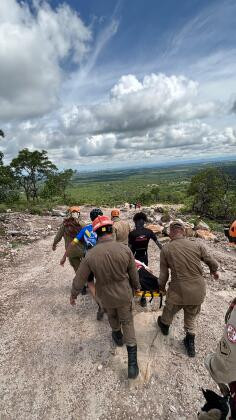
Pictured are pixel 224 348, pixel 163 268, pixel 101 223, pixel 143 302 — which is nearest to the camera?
pixel 224 348

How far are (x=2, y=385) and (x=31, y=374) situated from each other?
44 centimetres

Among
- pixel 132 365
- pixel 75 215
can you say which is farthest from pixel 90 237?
pixel 132 365

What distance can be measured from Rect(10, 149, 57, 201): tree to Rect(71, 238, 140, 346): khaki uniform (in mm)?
32273

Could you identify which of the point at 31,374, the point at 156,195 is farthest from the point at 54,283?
the point at 156,195

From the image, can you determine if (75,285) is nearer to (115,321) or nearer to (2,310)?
(115,321)

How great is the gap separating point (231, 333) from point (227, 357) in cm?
24

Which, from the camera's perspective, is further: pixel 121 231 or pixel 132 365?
pixel 121 231

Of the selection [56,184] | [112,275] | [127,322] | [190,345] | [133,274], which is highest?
[112,275]

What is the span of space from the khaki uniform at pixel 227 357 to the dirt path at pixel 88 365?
1.85 m

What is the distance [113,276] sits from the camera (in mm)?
3676

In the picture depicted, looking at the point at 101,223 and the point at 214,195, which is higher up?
the point at 101,223

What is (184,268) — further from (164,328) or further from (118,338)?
(118,338)

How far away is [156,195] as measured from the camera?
171ft

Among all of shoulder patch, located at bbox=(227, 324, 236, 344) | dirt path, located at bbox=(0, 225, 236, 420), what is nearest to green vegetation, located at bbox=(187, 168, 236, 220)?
dirt path, located at bbox=(0, 225, 236, 420)
